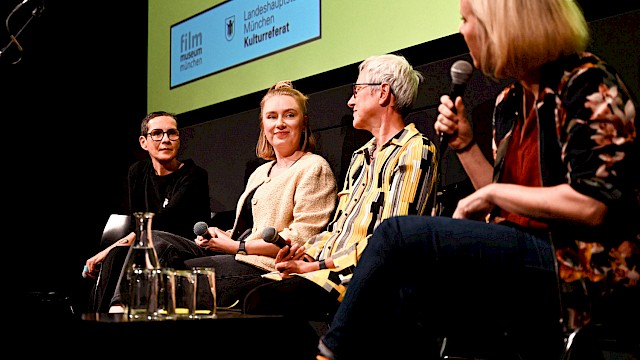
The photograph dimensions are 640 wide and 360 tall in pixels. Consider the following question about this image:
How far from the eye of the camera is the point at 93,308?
357 cm

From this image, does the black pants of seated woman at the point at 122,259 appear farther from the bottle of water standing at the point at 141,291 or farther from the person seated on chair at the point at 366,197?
the bottle of water standing at the point at 141,291

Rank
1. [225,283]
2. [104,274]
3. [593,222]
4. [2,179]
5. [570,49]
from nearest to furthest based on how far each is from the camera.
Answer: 1. [593,222]
2. [570,49]
3. [225,283]
4. [104,274]
5. [2,179]

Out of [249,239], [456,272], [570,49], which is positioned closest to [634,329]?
[456,272]

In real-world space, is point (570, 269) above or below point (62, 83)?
below

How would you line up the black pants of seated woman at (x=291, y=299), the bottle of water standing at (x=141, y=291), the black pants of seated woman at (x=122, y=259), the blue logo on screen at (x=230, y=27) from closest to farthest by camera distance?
the bottle of water standing at (x=141, y=291) < the black pants of seated woman at (x=291, y=299) < the black pants of seated woman at (x=122, y=259) < the blue logo on screen at (x=230, y=27)

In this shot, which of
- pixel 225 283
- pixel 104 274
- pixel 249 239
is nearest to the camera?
pixel 225 283

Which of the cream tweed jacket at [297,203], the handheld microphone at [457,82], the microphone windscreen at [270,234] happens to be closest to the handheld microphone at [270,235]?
the microphone windscreen at [270,234]

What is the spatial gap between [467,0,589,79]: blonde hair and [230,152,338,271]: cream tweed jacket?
1.46m

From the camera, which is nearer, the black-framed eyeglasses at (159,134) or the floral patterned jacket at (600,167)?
the floral patterned jacket at (600,167)

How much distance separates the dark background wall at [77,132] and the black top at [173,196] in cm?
21

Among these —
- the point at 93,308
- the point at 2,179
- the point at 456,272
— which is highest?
the point at 2,179

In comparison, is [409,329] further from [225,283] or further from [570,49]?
[225,283]

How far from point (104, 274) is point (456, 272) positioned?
2369 millimetres

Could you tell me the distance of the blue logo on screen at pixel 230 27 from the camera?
14.8 feet
